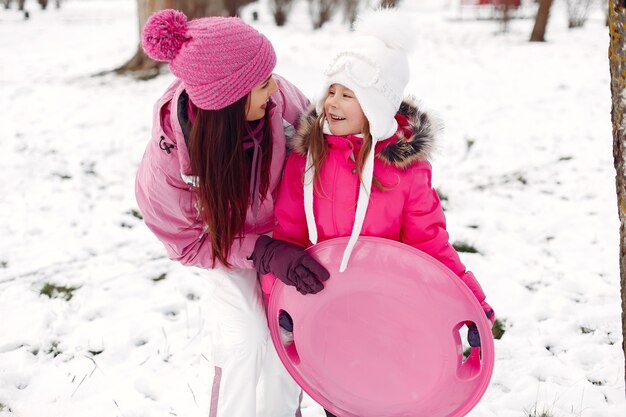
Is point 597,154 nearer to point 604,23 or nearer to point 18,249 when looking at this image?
point 18,249

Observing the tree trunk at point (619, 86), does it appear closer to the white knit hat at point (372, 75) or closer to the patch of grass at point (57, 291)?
the white knit hat at point (372, 75)

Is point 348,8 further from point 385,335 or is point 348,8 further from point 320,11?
point 385,335

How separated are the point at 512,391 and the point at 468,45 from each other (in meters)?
8.67

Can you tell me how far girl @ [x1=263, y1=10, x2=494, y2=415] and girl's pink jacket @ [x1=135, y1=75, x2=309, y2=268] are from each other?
19 centimetres

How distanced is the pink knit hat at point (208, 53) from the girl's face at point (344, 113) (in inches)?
9.4

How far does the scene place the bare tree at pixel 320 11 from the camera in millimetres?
12227

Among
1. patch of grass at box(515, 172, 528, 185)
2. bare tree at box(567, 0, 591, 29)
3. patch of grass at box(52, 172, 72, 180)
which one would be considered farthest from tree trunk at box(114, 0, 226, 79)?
bare tree at box(567, 0, 591, 29)

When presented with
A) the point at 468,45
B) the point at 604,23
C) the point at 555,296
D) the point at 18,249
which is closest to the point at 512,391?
the point at 555,296

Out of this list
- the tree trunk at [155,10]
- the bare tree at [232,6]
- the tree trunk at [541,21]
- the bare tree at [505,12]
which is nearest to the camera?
the tree trunk at [155,10]

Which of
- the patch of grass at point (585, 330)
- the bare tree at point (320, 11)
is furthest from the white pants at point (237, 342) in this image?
the bare tree at point (320, 11)

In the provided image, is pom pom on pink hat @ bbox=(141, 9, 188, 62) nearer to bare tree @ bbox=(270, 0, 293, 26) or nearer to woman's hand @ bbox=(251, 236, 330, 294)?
woman's hand @ bbox=(251, 236, 330, 294)

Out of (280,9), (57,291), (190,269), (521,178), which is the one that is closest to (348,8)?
(280,9)

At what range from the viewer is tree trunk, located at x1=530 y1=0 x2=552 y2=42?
925 cm

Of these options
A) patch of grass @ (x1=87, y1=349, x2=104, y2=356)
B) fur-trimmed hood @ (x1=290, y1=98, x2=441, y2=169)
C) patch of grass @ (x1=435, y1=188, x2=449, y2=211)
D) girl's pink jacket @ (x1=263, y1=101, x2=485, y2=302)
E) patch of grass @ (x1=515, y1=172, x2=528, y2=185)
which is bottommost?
patch of grass @ (x1=87, y1=349, x2=104, y2=356)
